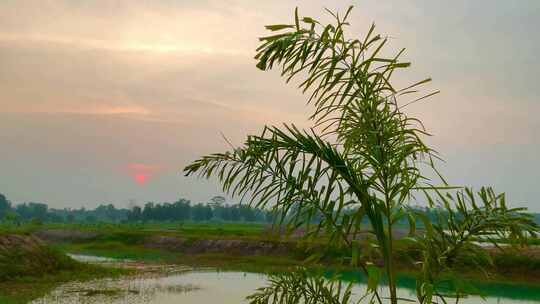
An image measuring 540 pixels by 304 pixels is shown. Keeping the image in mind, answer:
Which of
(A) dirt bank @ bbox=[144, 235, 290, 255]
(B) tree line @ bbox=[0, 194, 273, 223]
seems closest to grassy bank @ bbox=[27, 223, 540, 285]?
(A) dirt bank @ bbox=[144, 235, 290, 255]

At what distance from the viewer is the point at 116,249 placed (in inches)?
1161

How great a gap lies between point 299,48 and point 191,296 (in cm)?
964

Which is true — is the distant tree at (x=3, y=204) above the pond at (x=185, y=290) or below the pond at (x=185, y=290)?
above

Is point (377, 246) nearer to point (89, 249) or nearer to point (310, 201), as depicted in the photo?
point (310, 201)

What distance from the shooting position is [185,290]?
14.5 metres

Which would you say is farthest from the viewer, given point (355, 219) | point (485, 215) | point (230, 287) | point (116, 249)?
point (116, 249)

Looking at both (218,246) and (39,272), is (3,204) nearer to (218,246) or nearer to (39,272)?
(218,246)

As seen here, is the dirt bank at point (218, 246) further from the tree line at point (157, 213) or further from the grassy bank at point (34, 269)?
the tree line at point (157, 213)

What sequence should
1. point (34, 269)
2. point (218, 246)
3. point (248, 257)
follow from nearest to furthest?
point (34, 269)
point (248, 257)
point (218, 246)

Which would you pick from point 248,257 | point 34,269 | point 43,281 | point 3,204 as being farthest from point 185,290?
point 3,204

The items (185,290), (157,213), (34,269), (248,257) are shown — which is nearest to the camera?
(185,290)

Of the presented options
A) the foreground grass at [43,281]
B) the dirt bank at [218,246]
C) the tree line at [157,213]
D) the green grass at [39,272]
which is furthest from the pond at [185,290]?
the tree line at [157,213]

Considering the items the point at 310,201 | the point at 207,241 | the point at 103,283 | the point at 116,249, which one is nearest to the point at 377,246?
the point at 310,201

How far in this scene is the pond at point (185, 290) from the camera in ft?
42.8
